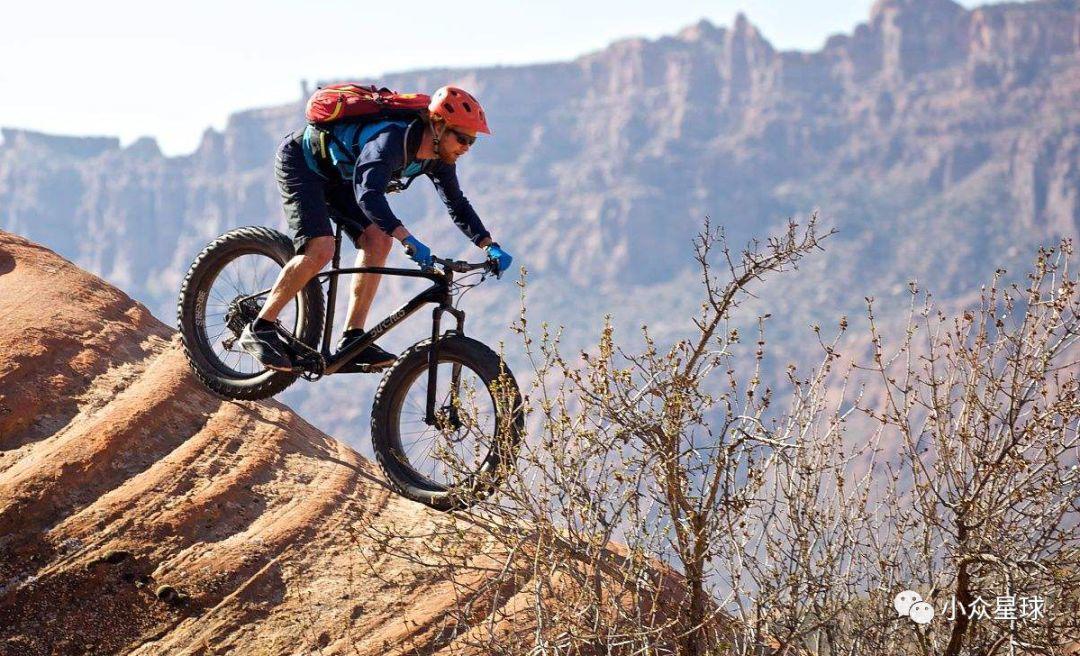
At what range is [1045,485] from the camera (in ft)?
22.5

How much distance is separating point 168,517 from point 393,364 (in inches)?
67.1

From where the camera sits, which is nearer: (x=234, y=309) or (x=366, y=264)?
(x=366, y=264)

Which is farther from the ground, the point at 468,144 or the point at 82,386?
the point at 468,144

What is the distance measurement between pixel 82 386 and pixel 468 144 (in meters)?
3.13

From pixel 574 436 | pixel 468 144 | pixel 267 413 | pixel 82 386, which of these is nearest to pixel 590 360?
pixel 574 436

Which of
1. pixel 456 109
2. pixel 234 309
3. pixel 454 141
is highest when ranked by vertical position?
pixel 456 109

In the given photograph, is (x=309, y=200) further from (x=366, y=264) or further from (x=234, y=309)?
(x=234, y=309)

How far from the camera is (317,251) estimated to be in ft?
25.8

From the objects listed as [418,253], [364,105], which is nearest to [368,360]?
[418,253]

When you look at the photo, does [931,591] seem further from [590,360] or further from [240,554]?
[240,554]

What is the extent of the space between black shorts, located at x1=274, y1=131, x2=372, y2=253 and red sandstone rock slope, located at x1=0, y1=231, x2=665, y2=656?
1491 millimetres

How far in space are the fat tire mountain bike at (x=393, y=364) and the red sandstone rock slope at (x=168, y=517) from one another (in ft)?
0.81

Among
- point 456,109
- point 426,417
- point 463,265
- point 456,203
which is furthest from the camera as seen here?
point 456,203

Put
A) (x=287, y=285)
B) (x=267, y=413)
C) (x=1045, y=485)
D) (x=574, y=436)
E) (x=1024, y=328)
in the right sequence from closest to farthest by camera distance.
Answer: (x=574, y=436), (x=1045, y=485), (x=1024, y=328), (x=287, y=285), (x=267, y=413)
